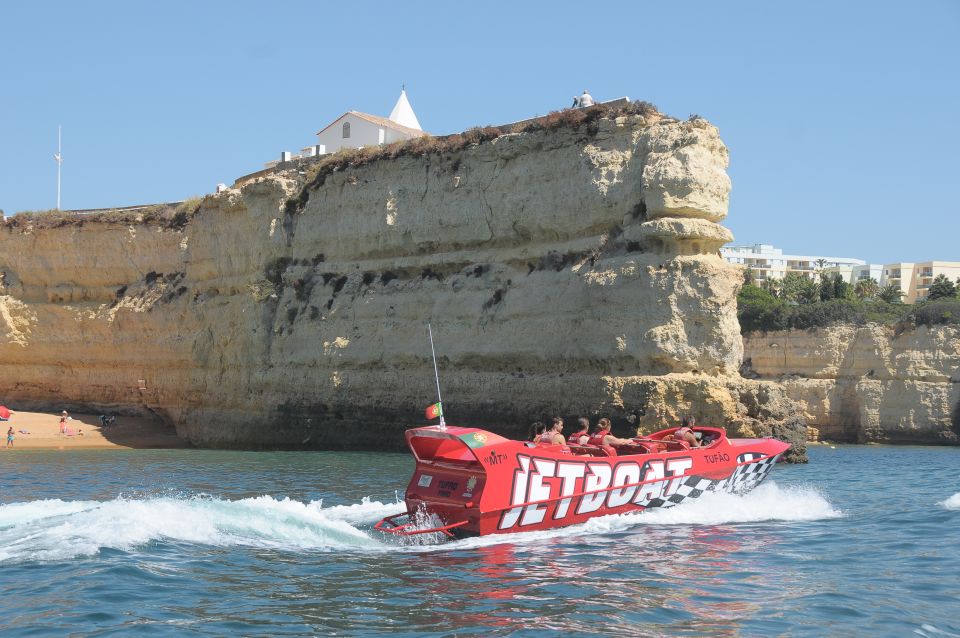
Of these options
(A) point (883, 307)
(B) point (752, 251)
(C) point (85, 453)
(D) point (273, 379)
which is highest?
(B) point (752, 251)

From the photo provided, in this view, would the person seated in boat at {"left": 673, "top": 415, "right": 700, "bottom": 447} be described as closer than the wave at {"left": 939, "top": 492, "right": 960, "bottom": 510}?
No

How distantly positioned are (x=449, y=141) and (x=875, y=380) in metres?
25.6

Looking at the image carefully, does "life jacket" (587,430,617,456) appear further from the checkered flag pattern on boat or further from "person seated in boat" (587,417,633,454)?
the checkered flag pattern on boat

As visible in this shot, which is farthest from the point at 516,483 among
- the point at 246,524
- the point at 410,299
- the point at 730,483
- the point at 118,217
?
the point at 118,217

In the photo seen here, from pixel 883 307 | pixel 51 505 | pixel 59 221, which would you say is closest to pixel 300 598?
pixel 51 505

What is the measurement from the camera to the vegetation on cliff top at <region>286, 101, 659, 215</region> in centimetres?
2838

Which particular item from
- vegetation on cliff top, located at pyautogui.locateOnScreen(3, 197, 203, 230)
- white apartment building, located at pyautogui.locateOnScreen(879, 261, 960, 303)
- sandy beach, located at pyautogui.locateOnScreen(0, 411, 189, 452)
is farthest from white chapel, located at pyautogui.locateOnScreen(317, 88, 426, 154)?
white apartment building, located at pyautogui.locateOnScreen(879, 261, 960, 303)

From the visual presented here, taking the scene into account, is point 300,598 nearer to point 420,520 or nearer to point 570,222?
point 420,520

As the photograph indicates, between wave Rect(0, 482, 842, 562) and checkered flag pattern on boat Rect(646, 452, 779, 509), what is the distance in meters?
0.14

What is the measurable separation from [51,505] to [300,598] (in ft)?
22.8

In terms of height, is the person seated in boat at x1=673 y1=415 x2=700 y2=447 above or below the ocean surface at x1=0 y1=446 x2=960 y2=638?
above

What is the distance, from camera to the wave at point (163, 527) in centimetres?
1243

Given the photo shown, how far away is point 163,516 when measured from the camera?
13828mm

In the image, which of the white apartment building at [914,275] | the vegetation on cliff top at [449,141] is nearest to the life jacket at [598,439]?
the vegetation on cliff top at [449,141]
